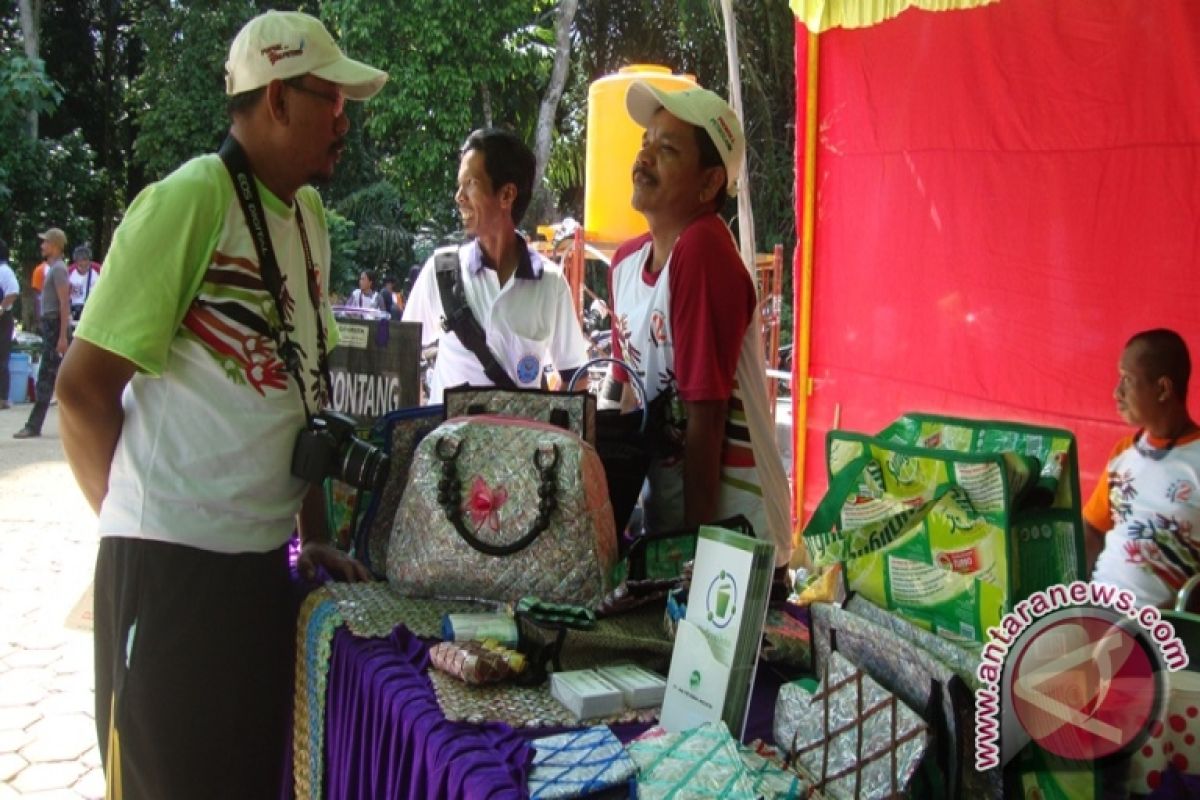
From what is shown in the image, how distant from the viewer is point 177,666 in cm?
161

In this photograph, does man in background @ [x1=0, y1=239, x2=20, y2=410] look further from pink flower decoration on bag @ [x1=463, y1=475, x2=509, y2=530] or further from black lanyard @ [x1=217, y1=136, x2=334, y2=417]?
pink flower decoration on bag @ [x1=463, y1=475, x2=509, y2=530]

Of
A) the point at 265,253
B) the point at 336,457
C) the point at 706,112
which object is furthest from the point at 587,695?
the point at 706,112

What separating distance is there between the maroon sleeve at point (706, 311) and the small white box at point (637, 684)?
1.97 ft

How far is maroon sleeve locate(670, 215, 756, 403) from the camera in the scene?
1.85 metres

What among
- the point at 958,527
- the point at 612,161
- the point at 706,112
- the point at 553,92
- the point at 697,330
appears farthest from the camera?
the point at 553,92

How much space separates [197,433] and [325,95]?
0.62 meters

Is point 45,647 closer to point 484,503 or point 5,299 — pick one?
point 484,503

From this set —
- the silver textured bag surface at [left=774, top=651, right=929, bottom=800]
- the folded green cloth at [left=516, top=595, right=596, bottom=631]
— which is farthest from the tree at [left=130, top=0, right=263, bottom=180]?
the silver textured bag surface at [left=774, top=651, right=929, bottom=800]

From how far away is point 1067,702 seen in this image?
0.92 metres

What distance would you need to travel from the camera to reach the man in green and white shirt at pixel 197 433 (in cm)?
153

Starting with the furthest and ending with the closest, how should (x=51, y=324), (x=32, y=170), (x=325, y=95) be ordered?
(x=32, y=170) < (x=51, y=324) < (x=325, y=95)

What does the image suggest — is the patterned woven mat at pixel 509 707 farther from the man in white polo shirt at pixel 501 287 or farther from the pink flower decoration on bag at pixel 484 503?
the man in white polo shirt at pixel 501 287

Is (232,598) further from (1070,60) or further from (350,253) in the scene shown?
(350,253)

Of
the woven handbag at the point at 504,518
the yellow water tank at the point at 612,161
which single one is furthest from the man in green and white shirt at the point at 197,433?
the yellow water tank at the point at 612,161
